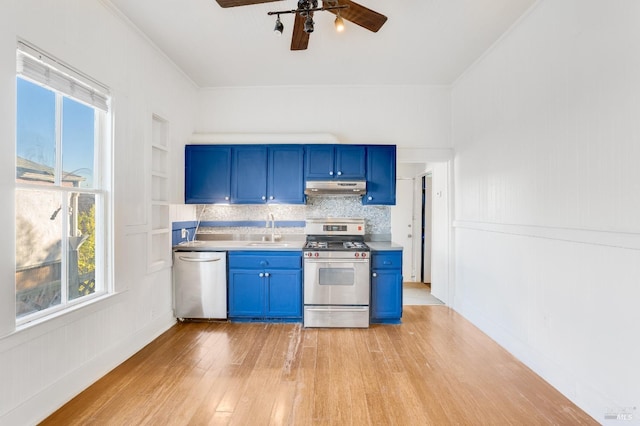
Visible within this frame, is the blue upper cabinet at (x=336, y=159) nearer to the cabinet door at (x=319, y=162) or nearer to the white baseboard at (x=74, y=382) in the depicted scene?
the cabinet door at (x=319, y=162)

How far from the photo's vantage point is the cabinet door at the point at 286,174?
389 cm

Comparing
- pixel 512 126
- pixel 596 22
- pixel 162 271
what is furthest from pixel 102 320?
pixel 596 22

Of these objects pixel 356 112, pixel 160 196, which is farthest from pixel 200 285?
pixel 356 112

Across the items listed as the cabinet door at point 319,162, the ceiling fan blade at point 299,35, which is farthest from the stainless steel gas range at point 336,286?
the ceiling fan blade at point 299,35

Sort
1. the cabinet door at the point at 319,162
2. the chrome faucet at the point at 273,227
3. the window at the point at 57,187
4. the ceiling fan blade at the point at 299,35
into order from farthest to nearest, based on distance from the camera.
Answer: the chrome faucet at the point at 273,227, the cabinet door at the point at 319,162, the ceiling fan blade at the point at 299,35, the window at the point at 57,187

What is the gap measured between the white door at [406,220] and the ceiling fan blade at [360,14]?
3.77 m

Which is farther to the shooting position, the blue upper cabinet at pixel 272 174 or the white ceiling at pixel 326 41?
the blue upper cabinet at pixel 272 174

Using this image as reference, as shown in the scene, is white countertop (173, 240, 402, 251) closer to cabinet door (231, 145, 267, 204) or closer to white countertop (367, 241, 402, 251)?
white countertop (367, 241, 402, 251)

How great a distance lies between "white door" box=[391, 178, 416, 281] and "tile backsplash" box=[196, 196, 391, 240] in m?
1.62

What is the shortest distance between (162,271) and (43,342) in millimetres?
1425

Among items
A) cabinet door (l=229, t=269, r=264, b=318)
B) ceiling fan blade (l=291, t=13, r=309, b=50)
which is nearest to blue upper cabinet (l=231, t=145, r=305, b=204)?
cabinet door (l=229, t=269, r=264, b=318)

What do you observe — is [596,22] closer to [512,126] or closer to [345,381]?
[512,126]

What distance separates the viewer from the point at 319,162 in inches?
153

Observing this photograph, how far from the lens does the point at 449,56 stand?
3354 millimetres
